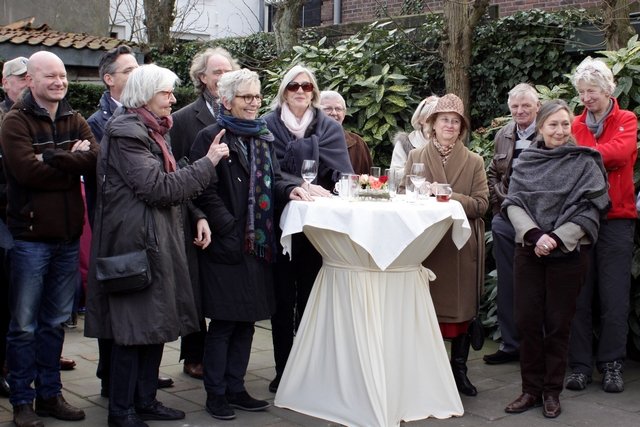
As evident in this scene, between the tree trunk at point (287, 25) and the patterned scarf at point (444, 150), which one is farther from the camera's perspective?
the tree trunk at point (287, 25)

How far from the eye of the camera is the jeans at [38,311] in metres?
4.80

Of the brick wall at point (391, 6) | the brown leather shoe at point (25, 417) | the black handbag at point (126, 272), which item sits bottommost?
the brown leather shoe at point (25, 417)

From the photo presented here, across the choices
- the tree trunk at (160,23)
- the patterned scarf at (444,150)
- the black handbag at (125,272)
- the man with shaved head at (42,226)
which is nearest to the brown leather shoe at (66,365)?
the man with shaved head at (42,226)

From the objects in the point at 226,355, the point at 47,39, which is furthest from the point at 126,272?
the point at 47,39

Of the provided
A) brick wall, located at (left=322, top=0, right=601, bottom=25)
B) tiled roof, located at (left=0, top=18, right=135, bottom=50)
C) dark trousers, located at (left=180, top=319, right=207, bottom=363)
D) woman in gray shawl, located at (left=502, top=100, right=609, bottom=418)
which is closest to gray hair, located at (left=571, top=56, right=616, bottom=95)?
woman in gray shawl, located at (left=502, top=100, right=609, bottom=418)

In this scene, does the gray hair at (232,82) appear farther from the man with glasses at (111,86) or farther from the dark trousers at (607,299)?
the dark trousers at (607,299)

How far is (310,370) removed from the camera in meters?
5.14

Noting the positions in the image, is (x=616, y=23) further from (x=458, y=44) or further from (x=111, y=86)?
(x=111, y=86)

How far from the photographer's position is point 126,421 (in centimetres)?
471

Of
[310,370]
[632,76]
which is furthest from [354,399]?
[632,76]

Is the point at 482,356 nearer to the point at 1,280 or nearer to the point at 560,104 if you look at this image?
the point at 560,104

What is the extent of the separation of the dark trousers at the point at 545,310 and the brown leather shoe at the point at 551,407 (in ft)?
0.10

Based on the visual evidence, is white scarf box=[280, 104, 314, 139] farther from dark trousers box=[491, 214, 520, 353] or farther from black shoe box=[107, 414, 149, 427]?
black shoe box=[107, 414, 149, 427]

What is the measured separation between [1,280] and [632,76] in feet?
14.9
